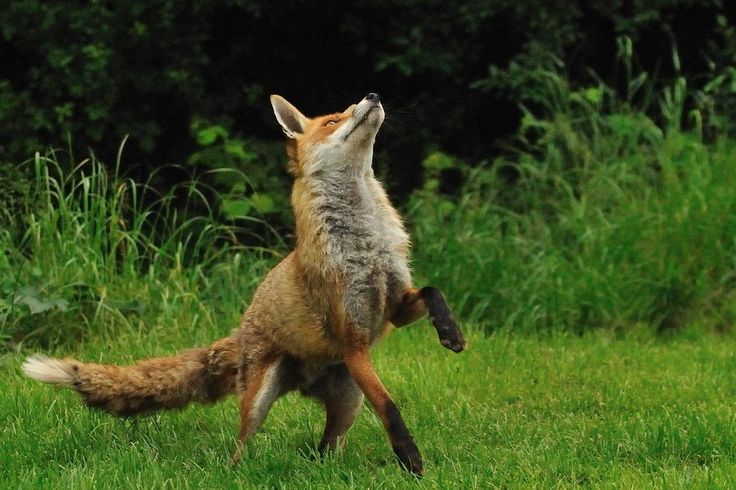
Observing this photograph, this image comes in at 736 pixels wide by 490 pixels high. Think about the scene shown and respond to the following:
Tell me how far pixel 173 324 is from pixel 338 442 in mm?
2811

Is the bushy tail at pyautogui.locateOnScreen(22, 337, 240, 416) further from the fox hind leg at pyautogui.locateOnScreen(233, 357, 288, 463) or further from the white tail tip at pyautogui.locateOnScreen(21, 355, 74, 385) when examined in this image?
the fox hind leg at pyautogui.locateOnScreen(233, 357, 288, 463)

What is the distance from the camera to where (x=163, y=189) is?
36.0ft

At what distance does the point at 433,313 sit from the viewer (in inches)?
204

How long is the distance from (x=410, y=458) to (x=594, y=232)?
15.7ft

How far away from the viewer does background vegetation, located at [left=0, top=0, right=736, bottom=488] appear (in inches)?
217

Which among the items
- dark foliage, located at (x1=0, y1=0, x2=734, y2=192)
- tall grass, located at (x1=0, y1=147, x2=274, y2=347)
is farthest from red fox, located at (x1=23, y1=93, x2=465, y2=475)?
dark foliage, located at (x1=0, y1=0, x2=734, y2=192)

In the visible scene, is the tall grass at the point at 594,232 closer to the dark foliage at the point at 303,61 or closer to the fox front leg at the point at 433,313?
the dark foliage at the point at 303,61

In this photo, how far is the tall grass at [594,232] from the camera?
877cm

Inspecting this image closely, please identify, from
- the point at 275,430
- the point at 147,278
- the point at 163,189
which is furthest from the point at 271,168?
the point at 275,430

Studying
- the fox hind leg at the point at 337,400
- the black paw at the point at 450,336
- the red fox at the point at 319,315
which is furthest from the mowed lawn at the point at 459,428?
the black paw at the point at 450,336

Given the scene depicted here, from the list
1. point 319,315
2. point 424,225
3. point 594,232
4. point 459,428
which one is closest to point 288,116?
point 319,315

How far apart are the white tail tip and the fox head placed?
150 cm

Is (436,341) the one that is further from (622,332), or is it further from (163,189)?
(163,189)

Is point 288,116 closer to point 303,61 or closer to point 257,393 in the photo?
point 257,393
